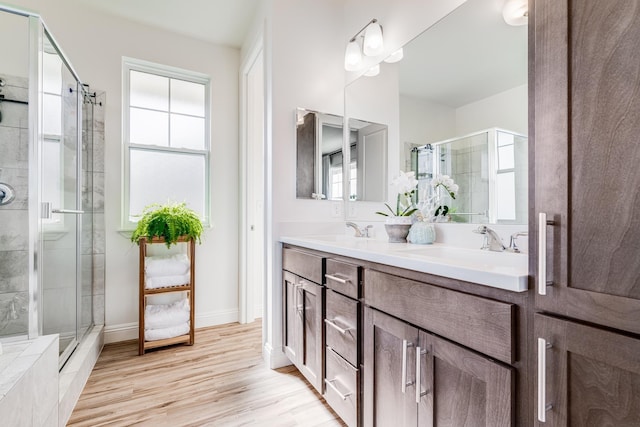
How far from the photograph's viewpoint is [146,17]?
242cm

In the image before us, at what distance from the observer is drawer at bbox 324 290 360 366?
127cm

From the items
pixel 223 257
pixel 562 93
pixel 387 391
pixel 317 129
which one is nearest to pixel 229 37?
pixel 317 129

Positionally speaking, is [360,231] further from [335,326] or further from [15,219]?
[15,219]

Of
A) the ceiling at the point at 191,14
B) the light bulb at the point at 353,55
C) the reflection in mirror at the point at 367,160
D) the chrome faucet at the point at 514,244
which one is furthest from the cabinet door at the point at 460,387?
the ceiling at the point at 191,14

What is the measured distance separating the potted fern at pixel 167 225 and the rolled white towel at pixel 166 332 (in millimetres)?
658

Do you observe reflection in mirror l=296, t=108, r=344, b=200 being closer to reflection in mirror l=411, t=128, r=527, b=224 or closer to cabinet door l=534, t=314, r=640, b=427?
reflection in mirror l=411, t=128, r=527, b=224

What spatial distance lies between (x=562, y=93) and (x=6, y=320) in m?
2.68

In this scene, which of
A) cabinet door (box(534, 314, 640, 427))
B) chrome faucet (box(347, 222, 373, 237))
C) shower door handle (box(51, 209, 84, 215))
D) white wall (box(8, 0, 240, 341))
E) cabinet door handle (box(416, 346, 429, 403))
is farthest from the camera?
white wall (box(8, 0, 240, 341))

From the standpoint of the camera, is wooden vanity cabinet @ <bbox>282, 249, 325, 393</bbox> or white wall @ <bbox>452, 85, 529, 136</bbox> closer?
white wall @ <bbox>452, 85, 529, 136</bbox>

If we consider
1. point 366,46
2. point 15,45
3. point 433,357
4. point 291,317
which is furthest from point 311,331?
point 15,45

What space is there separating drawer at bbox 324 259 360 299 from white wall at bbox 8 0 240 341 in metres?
1.68

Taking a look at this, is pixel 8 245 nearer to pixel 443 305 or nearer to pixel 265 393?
pixel 265 393

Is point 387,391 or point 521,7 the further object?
point 521,7

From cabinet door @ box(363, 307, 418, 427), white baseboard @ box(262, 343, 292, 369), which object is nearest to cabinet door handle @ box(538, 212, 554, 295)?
cabinet door @ box(363, 307, 418, 427)
